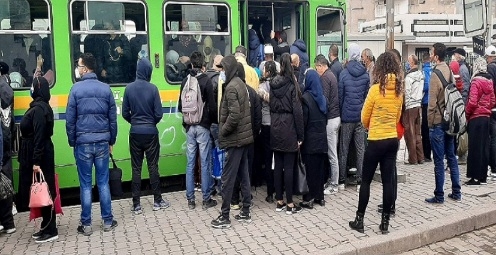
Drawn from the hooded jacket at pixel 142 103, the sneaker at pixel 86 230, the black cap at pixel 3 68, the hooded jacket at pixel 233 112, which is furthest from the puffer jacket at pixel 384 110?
the black cap at pixel 3 68

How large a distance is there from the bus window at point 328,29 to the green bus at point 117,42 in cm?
52

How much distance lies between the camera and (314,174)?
6875mm

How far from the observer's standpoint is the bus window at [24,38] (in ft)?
22.1

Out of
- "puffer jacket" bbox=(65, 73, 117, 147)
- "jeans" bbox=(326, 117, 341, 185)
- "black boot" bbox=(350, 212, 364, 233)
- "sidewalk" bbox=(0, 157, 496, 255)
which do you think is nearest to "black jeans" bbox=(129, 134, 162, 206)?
"sidewalk" bbox=(0, 157, 496, 255)

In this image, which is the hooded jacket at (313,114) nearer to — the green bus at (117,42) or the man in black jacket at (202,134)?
the man in black jacket at (202,134)

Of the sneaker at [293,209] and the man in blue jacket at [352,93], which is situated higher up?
the man in blue jacket at [352,93]

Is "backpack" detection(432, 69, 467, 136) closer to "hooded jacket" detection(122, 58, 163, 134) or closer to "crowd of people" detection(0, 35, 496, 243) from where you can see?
"crowd of people" detection(0, 35, 496, 243)

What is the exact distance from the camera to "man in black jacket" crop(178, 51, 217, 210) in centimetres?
692

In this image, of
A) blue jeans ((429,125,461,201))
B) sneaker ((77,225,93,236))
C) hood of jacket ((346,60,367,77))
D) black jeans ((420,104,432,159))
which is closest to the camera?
sneaker ((77,225,93,236))

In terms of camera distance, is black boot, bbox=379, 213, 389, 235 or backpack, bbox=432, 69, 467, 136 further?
backpack, bbox=432, 69, 467, 136

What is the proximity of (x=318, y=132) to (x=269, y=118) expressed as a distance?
2.42 feet

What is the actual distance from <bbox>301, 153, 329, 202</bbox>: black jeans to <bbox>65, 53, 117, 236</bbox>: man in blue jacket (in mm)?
2598

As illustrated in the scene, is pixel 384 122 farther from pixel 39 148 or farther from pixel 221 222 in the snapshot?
pixel 39 148

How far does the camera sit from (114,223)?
20.8 ft
